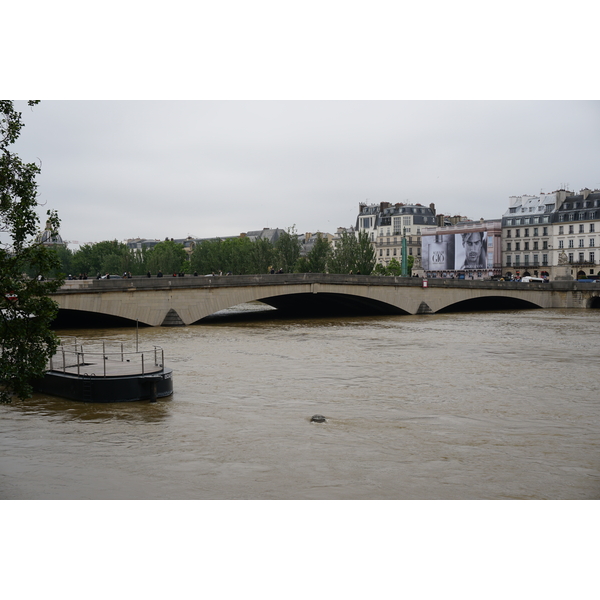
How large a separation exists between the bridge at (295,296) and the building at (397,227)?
48.6 meters

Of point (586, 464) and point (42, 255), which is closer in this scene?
point (42, 255)

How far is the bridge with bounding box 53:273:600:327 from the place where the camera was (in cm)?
3469

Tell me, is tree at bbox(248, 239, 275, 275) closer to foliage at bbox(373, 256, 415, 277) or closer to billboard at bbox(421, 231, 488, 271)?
foliage at bbox(373, 256, 415, 277)

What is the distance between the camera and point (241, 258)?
89000 millimetres

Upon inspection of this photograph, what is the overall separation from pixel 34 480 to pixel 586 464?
8.48 metres

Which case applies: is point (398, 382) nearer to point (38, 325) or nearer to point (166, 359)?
point (166, 359)

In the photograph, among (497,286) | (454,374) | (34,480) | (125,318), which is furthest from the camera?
(497,286)

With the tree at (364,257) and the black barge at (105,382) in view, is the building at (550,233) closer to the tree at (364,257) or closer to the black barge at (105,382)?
the tree at (364,257)

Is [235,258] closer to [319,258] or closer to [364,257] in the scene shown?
[319,258]

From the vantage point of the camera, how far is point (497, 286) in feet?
170

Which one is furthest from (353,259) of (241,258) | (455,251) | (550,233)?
(550,233)

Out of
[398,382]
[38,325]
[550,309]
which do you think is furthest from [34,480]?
[550,309]

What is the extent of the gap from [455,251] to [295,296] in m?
56.2

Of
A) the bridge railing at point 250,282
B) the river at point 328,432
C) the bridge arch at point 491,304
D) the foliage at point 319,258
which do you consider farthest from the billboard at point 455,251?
the river at point 328,432
